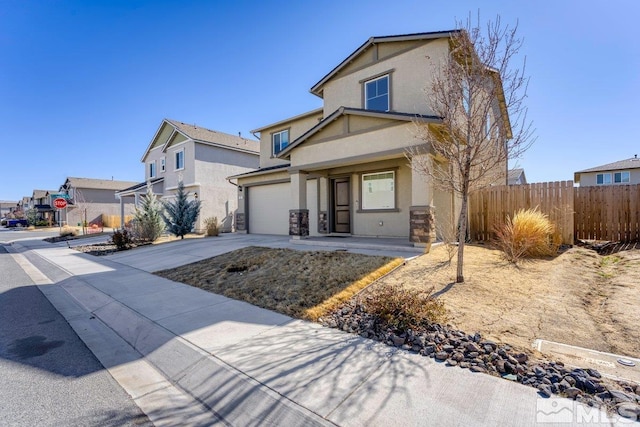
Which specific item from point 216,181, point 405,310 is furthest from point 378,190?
point 216,181

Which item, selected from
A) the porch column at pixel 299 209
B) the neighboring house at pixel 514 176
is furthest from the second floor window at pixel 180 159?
the neighboring house at pixel 514 176

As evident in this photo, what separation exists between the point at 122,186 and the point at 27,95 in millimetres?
25827

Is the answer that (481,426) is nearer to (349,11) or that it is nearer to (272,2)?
→ (349,11)

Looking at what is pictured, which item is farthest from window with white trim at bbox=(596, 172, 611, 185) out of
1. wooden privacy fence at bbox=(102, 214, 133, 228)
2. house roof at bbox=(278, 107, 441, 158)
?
wooden privacy fence at bbox=(102, 214, 133, 228)

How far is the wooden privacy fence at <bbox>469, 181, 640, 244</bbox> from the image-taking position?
9336mm

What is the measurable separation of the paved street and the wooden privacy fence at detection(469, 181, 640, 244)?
9.78 m

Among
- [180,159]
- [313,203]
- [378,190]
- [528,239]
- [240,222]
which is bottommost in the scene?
[528,239]

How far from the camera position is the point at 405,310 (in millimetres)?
4203

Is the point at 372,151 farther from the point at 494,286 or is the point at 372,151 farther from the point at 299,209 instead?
the point at 494,286

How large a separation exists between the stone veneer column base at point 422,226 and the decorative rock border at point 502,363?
14.6 ft

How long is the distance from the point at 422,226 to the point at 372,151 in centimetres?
294

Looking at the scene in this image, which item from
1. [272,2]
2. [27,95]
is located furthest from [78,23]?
[27,95]

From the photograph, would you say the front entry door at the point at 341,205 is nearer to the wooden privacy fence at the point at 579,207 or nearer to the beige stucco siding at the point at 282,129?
the beige stucco siding at the point at 282,129

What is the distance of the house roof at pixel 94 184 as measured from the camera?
41.3 m
